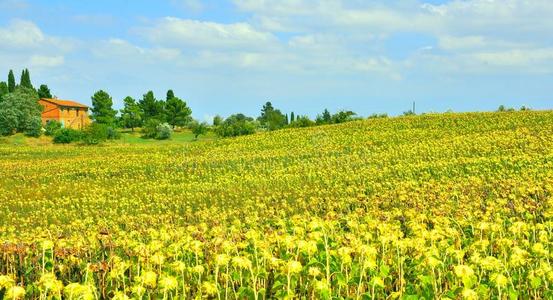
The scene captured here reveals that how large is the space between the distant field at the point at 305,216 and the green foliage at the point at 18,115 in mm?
25936

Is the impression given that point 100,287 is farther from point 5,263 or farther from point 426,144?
point 426,144

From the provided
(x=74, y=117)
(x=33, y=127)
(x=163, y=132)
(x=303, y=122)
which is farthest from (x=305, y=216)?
A: (x=74, y=117)

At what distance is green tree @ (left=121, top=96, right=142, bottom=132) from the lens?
99.5 metres

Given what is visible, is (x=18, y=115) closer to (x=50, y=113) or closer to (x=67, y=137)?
(x=67, y=137)

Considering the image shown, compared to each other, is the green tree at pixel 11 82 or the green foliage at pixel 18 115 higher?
the green tree at pixel 11 82

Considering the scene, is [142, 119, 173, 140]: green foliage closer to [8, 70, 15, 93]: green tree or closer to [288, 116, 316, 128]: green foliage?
[288, 116, 316, 128]: green foliage

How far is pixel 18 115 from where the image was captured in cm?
7569

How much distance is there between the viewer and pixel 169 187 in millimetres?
23312

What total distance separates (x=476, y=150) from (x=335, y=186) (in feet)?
37.9

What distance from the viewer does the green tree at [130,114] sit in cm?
9950

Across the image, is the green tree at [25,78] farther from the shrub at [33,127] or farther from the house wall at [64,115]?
the shrub at [33,127]

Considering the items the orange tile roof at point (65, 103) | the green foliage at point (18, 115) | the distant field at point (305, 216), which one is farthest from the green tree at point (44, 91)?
the distant field at point (305, 216)

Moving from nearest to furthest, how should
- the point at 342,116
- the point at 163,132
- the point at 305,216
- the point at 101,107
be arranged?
the point at 305,216
the point at 342,116
the point at 163,132
the point at 101,107

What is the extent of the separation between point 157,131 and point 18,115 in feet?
60.7
